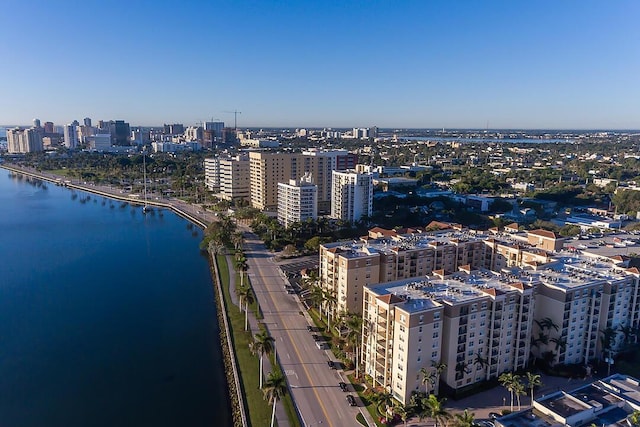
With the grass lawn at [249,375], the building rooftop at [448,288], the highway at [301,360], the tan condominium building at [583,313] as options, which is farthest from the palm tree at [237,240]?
the tan condominium building at [583,313]

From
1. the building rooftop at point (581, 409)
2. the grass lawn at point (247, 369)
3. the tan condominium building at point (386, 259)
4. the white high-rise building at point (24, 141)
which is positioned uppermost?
the white high-rise building at point (24, 141)

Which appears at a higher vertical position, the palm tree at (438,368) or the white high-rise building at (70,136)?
the white high-rise building at (70,136)

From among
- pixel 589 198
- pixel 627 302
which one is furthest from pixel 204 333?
pixel 589 198

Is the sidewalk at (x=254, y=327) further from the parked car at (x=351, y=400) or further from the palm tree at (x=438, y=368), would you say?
the palm tree at (x=438, y=368)

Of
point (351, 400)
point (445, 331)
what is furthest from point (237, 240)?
point (445, 331)

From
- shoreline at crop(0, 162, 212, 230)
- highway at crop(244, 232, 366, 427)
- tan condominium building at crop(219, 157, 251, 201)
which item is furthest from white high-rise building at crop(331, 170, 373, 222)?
highway at crop(244, 232, 366, 427)

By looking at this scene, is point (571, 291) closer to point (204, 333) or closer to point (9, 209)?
point (204, 333)

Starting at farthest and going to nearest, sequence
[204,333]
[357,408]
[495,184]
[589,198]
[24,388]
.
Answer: [495,184], [589,198], [204,333], [24,388], [357,408]
